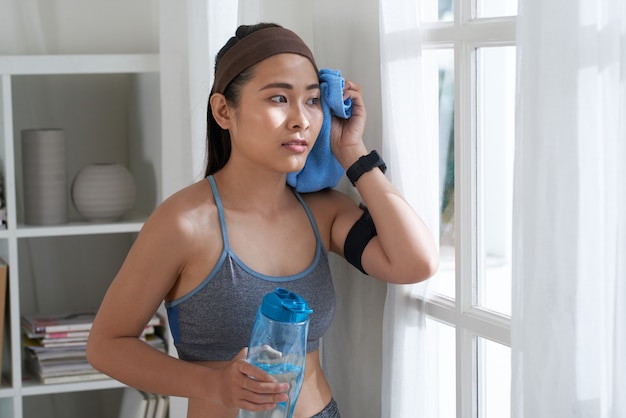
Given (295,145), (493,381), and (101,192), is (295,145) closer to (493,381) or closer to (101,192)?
(493,381)

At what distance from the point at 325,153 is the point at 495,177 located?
12.5 inches

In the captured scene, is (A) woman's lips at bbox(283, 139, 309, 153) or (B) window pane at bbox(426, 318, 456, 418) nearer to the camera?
(A) woman's lips at bbox(283, 139, 309, 153)

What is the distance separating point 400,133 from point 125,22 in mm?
1482

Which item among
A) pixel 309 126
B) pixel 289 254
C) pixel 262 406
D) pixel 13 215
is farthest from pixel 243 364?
pixel 13 215

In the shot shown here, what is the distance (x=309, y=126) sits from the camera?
1556 millimetres

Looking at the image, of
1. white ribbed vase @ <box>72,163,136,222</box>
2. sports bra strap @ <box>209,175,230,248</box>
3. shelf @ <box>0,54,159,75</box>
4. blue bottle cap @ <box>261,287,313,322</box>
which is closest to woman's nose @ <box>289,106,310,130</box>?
sports bra strap @ <box>209,175,230,248</box>

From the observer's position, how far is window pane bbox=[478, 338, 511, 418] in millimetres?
1577

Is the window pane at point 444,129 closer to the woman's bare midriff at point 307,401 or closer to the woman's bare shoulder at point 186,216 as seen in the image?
the woman's bare midriff at point 307,401

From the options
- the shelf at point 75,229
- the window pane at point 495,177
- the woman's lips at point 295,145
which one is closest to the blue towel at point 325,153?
the woman's lips at point 295,145

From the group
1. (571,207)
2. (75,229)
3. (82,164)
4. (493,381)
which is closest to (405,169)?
(493,381)

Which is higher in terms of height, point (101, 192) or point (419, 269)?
point (101, 192)

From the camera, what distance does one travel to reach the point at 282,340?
1.36 metres

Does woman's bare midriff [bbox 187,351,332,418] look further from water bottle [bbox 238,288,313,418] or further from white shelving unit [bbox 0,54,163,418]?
white shelving unit [bbox 0,54,163,418]

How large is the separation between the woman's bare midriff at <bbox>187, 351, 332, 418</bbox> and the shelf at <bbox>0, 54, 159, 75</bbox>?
1.12m
